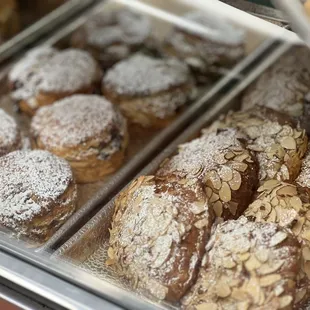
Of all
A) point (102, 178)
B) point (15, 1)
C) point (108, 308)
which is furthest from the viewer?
point (15, 1)

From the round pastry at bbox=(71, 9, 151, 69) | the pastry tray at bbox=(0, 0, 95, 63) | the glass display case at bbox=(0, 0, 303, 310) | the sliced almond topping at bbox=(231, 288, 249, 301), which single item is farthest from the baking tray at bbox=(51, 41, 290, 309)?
the pastry tray at bbox=(0, 0, 95, 63)

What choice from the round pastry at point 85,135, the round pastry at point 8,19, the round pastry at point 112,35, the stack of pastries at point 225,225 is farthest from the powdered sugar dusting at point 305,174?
the round pastry at point 8,19

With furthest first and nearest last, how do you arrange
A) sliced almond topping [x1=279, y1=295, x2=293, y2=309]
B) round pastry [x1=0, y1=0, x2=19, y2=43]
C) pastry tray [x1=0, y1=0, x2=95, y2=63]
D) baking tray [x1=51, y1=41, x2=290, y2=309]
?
round pastry [x1=0, y1=0, x2=19, y2=43] < pastry tray [x1=0, y1=0, x2=95, y2=63] < baking tray [x1=51, y1=41, x2=290, y2=309] < sliced almond topping [x1=279, y1=295, x2=293, y2=309]

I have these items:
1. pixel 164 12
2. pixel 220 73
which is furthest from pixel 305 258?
pixel 164 12

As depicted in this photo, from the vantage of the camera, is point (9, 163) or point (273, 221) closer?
point (273, 221)

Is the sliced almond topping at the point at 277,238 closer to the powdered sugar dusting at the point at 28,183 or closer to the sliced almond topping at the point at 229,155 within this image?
the sliced almond topping at the point at 229,155

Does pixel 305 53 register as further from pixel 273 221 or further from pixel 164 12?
pixel 273 221

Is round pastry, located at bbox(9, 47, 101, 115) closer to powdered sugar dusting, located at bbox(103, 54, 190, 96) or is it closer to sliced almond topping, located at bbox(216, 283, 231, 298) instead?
powdered sugar dusting, located at bbox(103, 54, 190, 96)
